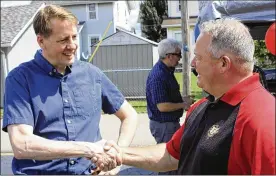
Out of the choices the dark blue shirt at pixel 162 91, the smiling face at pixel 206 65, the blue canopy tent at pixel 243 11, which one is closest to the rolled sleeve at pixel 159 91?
the dark blue shirt at pixel 162 91

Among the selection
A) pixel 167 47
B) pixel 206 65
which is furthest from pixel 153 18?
pixel 206 65

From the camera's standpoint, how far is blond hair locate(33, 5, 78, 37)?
7.20 feet

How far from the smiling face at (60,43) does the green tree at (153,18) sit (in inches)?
170

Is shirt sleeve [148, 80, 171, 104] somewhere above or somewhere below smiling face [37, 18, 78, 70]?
below

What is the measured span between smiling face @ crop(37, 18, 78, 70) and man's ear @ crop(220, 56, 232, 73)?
0.87 meters

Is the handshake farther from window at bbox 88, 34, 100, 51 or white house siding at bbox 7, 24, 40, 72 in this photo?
white house siding at bbox 7, 24, 40, 72

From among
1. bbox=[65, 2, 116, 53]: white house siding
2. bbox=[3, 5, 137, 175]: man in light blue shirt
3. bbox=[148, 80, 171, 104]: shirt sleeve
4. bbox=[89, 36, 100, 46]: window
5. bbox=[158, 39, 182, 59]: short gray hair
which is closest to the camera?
bbox=[3, 5, 137, 175]: man in light blue shirt

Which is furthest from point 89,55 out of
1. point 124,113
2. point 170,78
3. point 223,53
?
point 223,53

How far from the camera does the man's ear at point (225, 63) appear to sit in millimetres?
1782

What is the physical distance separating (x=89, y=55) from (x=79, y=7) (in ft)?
7.34

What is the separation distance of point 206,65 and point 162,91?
261cm

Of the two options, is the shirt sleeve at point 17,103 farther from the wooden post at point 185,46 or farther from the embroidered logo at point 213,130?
the wooden post at point 185,46

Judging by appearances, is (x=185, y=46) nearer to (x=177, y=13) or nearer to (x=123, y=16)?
(x=123, y=16)

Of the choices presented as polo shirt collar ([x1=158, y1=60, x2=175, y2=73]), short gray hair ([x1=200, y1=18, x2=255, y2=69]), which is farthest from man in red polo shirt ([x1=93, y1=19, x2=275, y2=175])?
polo shirt collar ([x1=158, y1=60, x2=175, y2=73])
